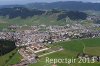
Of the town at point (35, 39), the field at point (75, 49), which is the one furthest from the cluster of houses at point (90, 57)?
the town at point (35, 39)

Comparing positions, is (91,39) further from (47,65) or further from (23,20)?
(23,20)

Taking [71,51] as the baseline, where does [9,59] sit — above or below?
above

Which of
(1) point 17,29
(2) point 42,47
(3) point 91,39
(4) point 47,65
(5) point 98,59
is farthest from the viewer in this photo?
(1) point 17,29

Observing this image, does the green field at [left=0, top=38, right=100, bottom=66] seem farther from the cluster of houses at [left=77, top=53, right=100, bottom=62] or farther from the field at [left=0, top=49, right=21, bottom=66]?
the cluster of houses at [left=77, top=53, right=100, bottom=62]

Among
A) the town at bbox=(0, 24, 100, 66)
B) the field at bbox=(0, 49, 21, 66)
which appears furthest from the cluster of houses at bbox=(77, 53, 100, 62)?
the field at bbox=(0, 49, 21, 66)

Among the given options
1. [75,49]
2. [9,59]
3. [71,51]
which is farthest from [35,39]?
[9,59]

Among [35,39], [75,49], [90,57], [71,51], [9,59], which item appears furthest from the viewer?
[35,39]

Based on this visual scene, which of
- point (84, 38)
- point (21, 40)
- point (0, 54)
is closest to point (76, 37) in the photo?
point (84, 38)

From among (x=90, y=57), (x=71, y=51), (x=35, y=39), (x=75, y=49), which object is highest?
(x=90, y=57)

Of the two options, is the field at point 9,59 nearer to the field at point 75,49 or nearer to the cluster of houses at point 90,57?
the field at point 75,49

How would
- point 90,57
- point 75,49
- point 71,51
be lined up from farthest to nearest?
point 75,49, point 71,51, point 90,57

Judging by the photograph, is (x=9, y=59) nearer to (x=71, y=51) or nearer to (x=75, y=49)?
(x=71, y=51)
